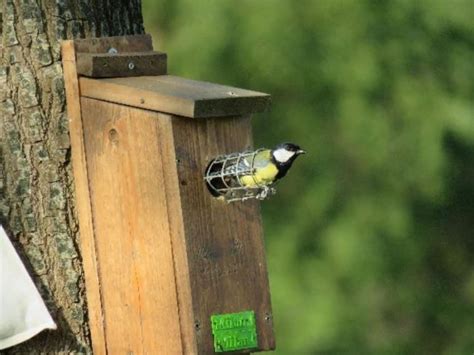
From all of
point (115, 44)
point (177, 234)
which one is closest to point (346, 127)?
point (115, 44)

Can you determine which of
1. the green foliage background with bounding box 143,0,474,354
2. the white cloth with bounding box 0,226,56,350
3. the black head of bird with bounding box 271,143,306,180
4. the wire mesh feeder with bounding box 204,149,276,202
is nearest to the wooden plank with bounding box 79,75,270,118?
the wire mesh feeder with bounding box 204,149,276,202

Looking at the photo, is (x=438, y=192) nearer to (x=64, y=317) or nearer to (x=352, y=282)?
(x=352, y=282)

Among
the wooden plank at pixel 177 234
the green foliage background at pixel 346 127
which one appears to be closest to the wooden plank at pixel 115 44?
the wooden plank at pixel 177 234

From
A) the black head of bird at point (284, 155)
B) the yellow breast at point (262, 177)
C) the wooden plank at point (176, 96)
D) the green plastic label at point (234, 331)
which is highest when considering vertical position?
the wooden plank at point (176, 96)

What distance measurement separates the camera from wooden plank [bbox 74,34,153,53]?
4.37 metres

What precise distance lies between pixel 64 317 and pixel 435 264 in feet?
17.1

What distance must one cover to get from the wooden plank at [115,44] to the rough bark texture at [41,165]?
9cm

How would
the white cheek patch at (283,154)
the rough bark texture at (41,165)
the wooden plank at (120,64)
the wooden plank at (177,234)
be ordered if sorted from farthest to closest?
the rough bark texture at (41,165) → the wooden plank at (120,64) → the wooden plank at (177,234) → the white cheek patch at (283,154)

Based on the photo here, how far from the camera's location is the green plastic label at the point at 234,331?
13.7ft

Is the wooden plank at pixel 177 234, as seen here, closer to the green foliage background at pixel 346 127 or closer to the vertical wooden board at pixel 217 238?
the vertical wooden board at pixel 217 238

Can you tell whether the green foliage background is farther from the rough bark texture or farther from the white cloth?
the white cloth

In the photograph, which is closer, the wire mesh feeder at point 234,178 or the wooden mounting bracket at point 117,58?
the wire mesh feeder at point 234,178

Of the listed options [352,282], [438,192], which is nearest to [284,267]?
[352,282]

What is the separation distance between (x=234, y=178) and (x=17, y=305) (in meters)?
0.73
